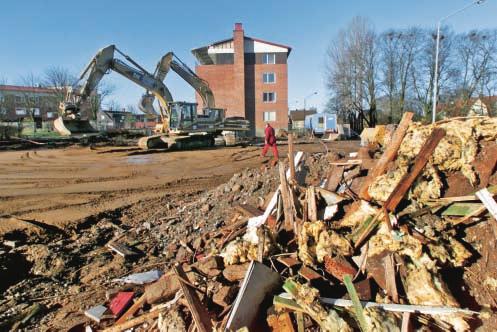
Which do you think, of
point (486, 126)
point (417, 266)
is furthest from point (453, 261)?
point (486, 126)

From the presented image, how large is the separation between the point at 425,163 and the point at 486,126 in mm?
1117

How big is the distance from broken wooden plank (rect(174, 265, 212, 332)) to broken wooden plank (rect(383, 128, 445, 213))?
225 cm

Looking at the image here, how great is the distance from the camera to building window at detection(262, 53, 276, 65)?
4347 centimetres

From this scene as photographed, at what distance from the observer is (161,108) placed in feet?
72.7

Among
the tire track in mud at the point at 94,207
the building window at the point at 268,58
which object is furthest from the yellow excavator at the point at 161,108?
the building window at the point at 268,58

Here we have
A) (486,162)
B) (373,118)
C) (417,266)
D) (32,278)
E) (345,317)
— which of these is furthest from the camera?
(373,118)

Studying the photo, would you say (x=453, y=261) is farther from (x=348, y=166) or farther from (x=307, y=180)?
(x=307, y=180)

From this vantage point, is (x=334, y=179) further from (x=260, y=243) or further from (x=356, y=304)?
(x=356, y=304)

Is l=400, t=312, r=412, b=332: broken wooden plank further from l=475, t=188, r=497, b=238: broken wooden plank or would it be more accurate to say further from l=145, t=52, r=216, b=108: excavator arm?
l=145, t=52, r=216, b=108: excavator arm

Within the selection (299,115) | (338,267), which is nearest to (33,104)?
(299,115)

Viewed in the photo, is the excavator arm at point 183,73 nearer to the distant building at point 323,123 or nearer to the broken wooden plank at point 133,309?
the distant building at point 323,123

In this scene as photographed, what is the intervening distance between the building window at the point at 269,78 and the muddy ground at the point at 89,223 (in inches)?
1263

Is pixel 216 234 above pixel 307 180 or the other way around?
the other way around

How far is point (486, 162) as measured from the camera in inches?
157
